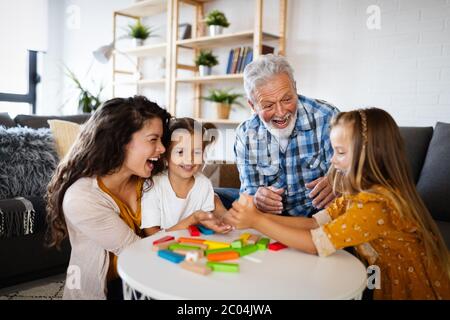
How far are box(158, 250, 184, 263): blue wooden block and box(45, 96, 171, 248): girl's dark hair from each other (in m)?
0.49

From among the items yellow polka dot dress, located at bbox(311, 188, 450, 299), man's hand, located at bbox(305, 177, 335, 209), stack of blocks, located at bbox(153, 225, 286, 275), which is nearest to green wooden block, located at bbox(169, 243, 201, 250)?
stack of blocks, located at bbox(153, 225, 286, 275)

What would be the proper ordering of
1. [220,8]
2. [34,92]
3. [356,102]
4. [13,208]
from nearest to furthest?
[13,208] → [356,102] → [220,8] → [34,92]

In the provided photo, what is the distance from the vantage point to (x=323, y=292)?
0.94 metres

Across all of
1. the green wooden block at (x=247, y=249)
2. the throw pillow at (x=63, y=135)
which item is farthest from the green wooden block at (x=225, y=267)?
the throw pillow at (x=63, y=135)

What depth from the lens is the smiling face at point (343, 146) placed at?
4.23 feet

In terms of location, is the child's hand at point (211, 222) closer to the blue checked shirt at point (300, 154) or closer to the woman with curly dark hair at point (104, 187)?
the woman with curly dark hair at point (104, 187)

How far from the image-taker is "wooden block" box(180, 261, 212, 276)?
102cm

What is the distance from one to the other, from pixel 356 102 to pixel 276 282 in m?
2.51

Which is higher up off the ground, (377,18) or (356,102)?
(377,18)

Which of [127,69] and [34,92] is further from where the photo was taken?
[34,92]

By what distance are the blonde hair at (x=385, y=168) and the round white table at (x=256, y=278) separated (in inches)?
9.4

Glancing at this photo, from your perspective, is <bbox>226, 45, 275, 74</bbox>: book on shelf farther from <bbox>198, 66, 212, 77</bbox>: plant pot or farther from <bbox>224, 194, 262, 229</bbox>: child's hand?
<bbox>224, 194, 262, 229</bbox>: child's hand

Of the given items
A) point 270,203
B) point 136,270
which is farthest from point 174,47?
point 136,270
